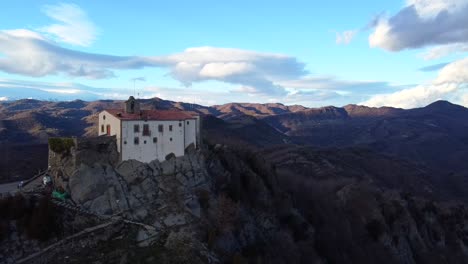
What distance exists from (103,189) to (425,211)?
97.2 meters

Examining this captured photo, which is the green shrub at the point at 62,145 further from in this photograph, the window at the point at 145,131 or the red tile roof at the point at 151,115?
the window at the point at 145,131

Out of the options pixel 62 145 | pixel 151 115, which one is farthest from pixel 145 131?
pixel 62 145

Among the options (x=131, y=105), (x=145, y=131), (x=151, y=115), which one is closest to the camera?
(x=145, y=131)

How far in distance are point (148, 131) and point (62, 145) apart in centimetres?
1272

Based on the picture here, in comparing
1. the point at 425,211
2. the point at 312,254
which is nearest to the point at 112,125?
the point at 312,254

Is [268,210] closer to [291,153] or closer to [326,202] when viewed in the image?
[326,202]

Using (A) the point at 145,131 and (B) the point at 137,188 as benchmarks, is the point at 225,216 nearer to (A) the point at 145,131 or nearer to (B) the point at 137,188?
(B) the point at 137,188

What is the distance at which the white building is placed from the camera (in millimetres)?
63531

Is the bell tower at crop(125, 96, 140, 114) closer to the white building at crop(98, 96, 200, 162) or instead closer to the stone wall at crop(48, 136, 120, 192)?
the white building at crop(98, 96, 200, 162)

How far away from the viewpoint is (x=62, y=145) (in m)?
63.8

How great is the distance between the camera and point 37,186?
63.3 metres

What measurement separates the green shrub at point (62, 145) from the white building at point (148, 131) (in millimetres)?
6009

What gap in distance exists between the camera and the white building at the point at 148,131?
63.5 meters

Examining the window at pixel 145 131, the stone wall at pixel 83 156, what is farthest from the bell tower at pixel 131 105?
the stone wall at pixel 83 156
